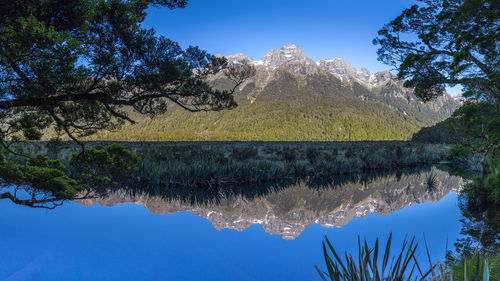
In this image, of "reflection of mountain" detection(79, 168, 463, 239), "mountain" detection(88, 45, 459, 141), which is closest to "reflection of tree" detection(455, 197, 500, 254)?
"reflection of mountain" detection(79, 168, 463, 239)

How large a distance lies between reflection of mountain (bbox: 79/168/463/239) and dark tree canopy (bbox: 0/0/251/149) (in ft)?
8.65

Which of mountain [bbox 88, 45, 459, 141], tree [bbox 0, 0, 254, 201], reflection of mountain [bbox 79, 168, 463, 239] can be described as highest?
mountain [bbox 88, 45, 459, 141]

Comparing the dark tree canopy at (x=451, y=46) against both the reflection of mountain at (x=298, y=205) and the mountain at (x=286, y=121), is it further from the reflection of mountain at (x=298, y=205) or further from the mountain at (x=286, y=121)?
the mountain at (x=286, y=121)

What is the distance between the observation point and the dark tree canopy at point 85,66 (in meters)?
3.49

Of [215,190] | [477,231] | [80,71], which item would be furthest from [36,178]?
[477,231]

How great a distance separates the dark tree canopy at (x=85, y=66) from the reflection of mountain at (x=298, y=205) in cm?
264

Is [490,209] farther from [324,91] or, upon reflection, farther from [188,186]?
[324,91]

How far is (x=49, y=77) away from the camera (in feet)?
11.6

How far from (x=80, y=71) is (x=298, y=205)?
498 cm

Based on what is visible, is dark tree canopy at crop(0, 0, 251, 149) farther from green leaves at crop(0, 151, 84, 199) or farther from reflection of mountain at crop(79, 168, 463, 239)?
reflection of mountain at crop(79, 168, 463, 239)

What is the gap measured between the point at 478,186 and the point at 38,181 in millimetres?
9164

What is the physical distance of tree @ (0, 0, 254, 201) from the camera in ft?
11.5

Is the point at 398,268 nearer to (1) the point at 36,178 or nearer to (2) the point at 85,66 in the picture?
→ (1) the point at 36,178

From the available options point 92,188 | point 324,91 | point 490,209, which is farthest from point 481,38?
point 324,91
